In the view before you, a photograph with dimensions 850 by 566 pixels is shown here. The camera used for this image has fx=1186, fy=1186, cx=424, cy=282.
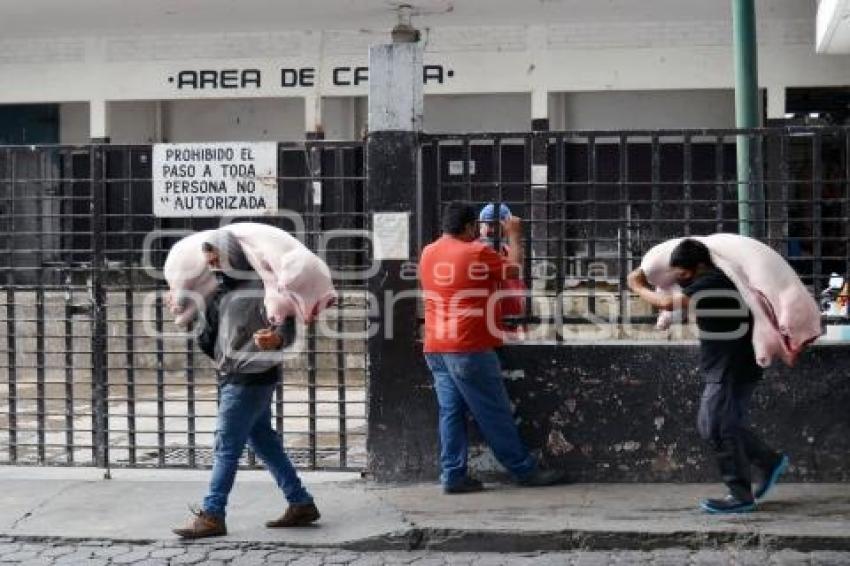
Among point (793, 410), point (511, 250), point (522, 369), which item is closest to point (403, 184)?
point (511, 250)

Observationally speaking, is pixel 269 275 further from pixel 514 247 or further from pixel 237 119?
pixel 237 119

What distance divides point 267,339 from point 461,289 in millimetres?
1400

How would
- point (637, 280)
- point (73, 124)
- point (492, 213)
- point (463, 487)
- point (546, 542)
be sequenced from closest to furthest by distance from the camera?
point (546, 542) < point (637, 280) < point (463, 487) < point (492, 213) < point (73, 124)

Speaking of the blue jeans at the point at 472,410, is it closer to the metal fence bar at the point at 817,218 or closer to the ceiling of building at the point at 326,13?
the metal fence bar at the point at 817,218

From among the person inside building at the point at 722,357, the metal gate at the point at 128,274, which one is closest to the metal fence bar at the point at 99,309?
the metal gate at the point at 128,274

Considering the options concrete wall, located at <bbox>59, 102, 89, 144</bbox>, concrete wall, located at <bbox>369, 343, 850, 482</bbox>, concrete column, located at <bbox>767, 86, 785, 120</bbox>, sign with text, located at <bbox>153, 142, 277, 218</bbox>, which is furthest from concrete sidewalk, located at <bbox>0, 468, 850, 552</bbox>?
concrete wall, located at <bbox>59, 102, 89, 144</bbox>

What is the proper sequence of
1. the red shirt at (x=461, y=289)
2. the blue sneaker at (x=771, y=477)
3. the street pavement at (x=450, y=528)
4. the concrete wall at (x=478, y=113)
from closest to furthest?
the street pavement at (x=450, y=528)
the blue sneaker at (x=771, y=477)
the red shirt at (x=461, y=289)
the concrete wall at (x=478, y=113)

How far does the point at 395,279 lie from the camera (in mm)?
7934

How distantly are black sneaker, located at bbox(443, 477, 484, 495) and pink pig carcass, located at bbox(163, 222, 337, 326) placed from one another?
60.3 inches

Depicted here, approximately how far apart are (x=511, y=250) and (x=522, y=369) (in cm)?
80

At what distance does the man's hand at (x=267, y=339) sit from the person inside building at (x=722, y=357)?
2.22 meters

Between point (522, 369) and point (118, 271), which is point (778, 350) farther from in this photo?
point (118, 271)

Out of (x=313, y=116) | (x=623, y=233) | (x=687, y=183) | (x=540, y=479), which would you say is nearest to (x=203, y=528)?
(x=540, y=479)

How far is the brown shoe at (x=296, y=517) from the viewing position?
6.96 meters
